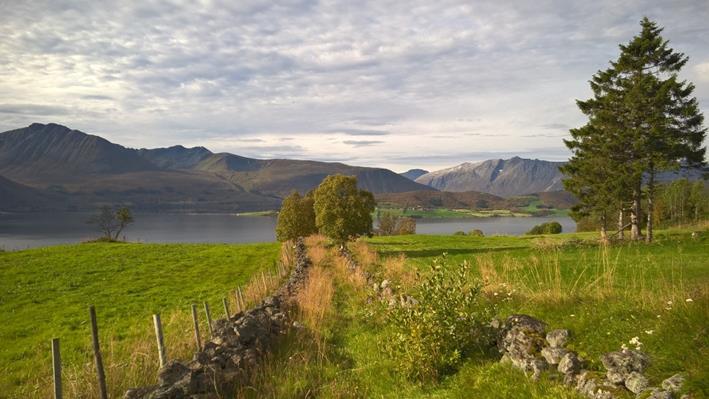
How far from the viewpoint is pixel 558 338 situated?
8.61 m

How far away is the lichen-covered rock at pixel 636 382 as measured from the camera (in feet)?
21.4

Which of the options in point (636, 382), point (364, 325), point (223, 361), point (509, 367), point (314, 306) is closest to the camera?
point (636, 382)

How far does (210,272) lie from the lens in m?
37.0

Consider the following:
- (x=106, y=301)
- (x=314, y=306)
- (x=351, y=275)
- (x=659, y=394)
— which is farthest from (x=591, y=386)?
(x=106, y=301)

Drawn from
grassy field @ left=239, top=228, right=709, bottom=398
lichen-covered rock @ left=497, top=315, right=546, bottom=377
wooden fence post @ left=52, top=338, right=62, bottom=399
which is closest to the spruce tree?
grassy field @ left=239, top=228, right=709, bottom=398

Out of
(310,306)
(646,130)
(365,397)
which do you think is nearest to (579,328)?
(365,397)

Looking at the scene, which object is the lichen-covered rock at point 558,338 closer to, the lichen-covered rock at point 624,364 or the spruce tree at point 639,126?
the lichen-covered rock at point 624,364

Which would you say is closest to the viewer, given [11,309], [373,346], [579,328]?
[579,328]

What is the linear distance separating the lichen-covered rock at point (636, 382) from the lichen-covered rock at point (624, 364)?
0.10 metres

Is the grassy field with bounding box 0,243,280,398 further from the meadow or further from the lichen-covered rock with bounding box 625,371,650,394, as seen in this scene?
the lichen-covered rock with bounding box 625,371,650,394

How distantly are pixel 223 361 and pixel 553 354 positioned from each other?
24.9ft

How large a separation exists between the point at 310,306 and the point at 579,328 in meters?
9.50

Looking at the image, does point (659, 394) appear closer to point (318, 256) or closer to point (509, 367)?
point (509, 367)

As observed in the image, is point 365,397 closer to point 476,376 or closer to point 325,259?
point 476,376
